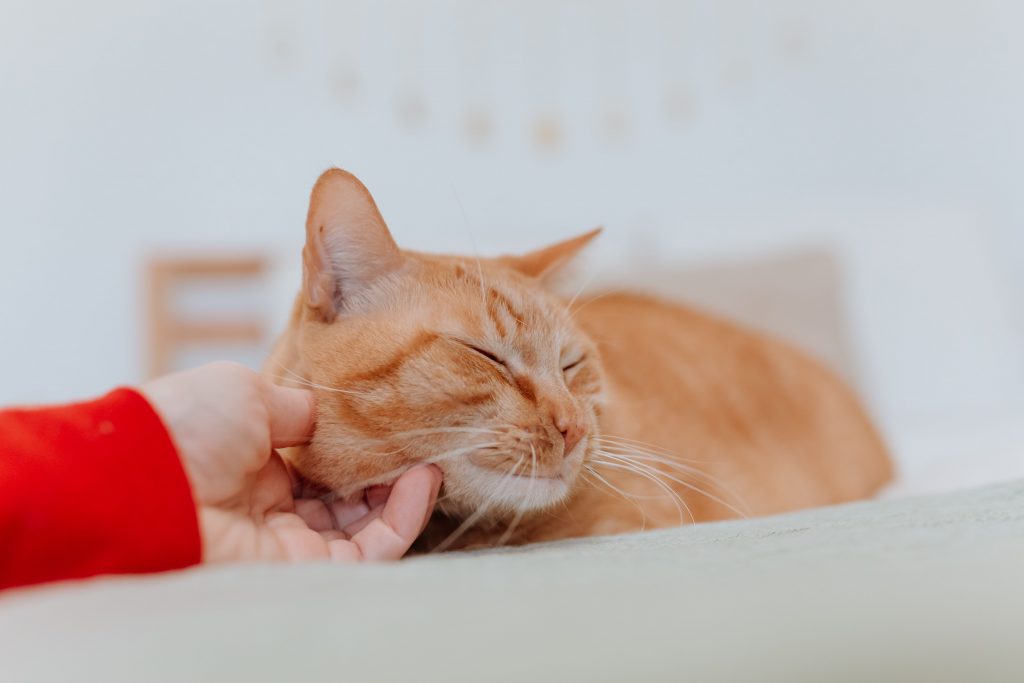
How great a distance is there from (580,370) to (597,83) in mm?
2745

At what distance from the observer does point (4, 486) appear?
2.17 ft

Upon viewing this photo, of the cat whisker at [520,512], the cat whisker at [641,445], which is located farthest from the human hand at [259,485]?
the cat whisker at [641,445]

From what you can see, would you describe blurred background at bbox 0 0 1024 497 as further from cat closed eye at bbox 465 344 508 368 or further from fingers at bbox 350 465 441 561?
fingers at bbox 350 465 441 561

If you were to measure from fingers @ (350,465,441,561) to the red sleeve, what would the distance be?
199 millimetres

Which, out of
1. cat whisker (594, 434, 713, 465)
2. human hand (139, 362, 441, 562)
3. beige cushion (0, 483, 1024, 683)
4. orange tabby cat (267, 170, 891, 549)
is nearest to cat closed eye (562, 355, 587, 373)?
orange tabby cat (267, 170, 891, 549)

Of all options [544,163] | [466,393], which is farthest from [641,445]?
[544,163]

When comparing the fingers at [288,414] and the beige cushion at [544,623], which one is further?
the fingers at [288,414]

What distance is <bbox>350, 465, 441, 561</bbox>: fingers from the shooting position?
86cm

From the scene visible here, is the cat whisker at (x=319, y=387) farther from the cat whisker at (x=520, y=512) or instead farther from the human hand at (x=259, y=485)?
the cat whisker at (x=520, y=512)

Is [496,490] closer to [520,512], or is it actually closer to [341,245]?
[520,512]

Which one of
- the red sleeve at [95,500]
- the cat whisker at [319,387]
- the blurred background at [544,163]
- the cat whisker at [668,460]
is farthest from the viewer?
the blurred background at [544,163]

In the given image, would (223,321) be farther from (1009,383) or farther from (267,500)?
(1009,383)

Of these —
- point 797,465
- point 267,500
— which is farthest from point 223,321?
point 267,500

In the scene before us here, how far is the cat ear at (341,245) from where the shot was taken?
0.95 meters
